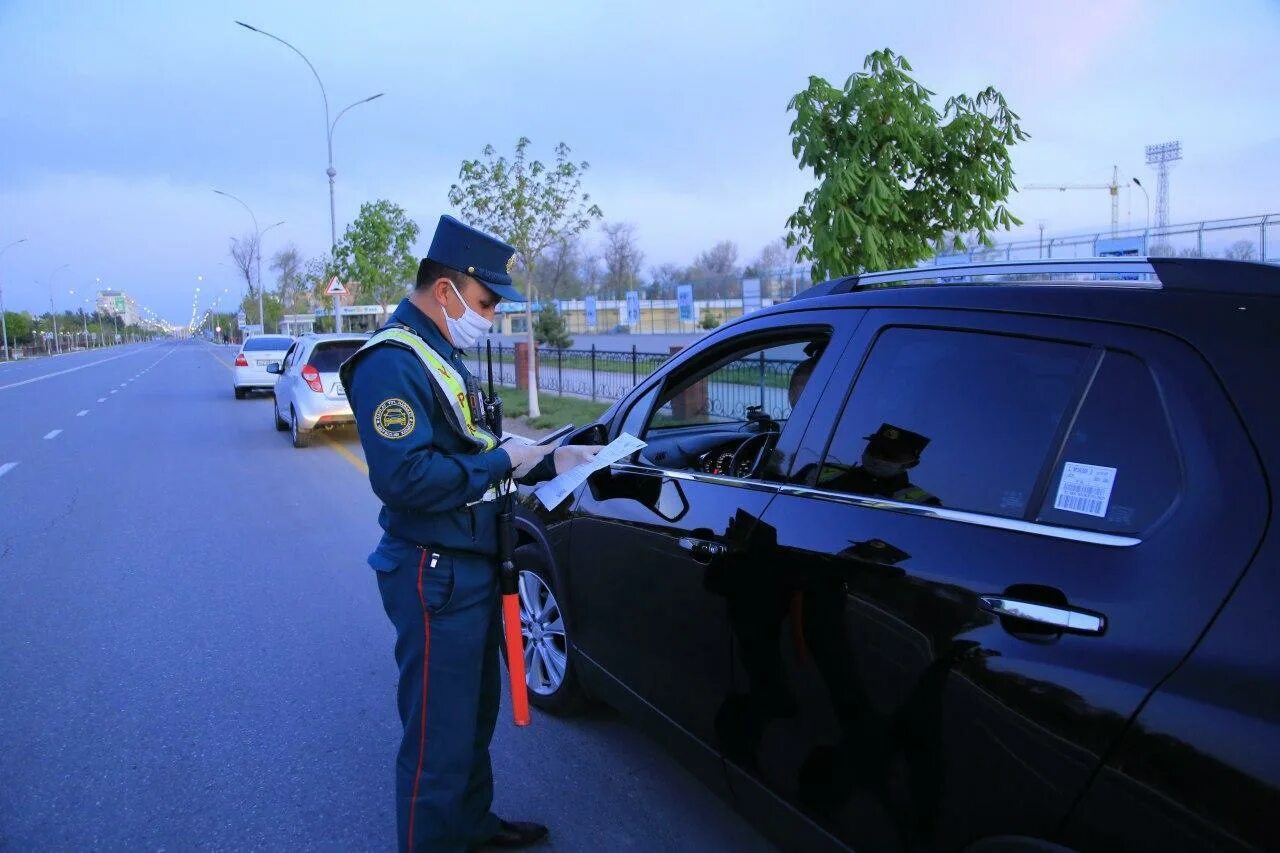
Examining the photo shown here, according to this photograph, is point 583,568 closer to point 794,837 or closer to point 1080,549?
point 794,837

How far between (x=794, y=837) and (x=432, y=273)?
1.86m

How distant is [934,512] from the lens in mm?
1936

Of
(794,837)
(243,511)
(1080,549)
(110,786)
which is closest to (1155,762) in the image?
(1080,549)

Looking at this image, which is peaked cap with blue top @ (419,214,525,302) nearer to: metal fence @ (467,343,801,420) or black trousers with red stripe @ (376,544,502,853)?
black trousers with red stripe @ (376,544,502,853)

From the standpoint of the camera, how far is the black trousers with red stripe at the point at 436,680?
8.09 feet

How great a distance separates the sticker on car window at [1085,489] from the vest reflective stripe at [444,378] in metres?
1.50

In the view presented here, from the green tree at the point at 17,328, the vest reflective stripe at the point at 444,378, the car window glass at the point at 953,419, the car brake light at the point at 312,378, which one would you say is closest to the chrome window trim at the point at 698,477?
the car window glass at the point at 953,419

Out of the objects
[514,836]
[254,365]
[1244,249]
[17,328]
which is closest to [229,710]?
[514,836]

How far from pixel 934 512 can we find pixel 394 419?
1377 millimetres

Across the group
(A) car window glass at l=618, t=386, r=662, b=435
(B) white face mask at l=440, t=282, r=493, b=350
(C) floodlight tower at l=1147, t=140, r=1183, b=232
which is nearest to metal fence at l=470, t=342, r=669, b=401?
(A) car window glass at l=618, t=386, r=662, b=435

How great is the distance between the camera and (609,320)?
46.0 m

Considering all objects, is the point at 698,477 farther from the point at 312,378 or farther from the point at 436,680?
the point at 312,378

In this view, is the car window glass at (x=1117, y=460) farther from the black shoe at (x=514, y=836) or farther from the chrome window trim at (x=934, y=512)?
the black shoe at (x=514, y=836)

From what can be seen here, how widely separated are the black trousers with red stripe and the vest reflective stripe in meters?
0.36
